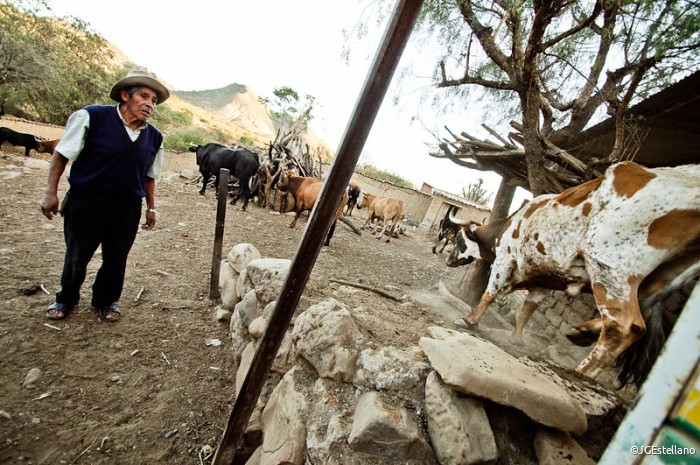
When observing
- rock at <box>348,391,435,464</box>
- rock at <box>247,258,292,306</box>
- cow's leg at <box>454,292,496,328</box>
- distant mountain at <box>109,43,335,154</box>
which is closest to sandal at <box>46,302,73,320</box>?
rock at <box>247,258,292,306</box>

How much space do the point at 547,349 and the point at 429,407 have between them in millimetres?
2813

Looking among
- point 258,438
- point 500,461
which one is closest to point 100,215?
point 258,438

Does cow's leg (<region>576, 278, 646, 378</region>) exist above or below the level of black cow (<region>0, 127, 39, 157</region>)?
above

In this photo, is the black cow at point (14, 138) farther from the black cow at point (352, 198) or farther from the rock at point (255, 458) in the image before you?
the rock at point (255, 458)

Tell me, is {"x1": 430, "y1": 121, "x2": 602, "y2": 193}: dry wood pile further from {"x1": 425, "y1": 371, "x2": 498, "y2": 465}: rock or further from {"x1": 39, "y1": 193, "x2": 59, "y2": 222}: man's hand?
{"x1": 39, "y1": 193, "x2": 59, "y2": 222}: man's hand

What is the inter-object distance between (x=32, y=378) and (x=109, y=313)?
780 mm

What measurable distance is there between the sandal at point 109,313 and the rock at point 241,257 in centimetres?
132

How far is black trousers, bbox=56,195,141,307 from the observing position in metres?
2.36

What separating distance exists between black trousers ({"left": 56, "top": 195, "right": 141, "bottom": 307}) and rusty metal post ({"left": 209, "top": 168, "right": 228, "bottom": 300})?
94 cm

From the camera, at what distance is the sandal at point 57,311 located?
8.44ft

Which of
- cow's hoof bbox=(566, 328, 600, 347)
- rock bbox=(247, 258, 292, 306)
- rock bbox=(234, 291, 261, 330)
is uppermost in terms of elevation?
cow's hoof bbox=(566, 328, 600, 347)

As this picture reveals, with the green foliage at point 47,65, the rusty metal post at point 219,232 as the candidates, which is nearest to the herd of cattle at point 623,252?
the rusty metal post at point 219,232

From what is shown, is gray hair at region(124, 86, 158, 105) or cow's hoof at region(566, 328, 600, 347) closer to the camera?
gray hair at region(124, 86, 158, 105)

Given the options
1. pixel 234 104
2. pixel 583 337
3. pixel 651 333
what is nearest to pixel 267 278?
pixel 583 337
